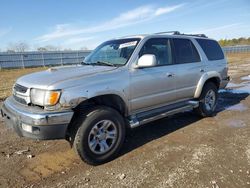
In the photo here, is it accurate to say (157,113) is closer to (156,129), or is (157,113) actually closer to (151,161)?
(156,129)

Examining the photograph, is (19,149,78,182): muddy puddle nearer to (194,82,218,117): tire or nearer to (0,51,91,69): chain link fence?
(194,82,218,117): tire

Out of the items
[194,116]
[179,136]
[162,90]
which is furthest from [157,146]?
[194,116]

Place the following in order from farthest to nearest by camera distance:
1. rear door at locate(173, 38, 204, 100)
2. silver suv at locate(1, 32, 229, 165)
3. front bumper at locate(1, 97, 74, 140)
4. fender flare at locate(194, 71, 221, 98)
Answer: fender flare at locate(194, 71, 221, 98), rear door at locate(173, 38, 204, 100), silver suv at locate(1, 32, 229, 165), front bumper at locate(1, 97, 74, 140)

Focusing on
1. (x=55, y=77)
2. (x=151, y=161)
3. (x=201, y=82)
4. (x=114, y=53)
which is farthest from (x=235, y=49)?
(x=55, y=77)

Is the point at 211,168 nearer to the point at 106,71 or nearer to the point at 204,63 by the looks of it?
the point at 106,71

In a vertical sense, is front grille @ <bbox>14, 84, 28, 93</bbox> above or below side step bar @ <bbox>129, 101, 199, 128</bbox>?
above

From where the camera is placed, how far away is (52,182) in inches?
133

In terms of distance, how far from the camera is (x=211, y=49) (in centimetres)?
631

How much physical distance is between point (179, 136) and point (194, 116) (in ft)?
5.24

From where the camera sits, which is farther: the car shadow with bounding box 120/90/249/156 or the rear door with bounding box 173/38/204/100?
the rear door with bounding box 173/38/204/100

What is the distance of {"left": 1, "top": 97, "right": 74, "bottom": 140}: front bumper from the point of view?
3319 mm

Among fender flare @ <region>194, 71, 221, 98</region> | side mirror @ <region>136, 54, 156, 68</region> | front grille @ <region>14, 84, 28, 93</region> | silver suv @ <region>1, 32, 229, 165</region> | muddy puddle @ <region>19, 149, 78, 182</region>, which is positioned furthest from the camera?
fender flare @ <region>194, 71, 221, 98</region>

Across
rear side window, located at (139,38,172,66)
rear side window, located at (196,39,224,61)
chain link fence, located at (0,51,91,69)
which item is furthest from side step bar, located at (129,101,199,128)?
chain link fence, located at (0,51,91,69)

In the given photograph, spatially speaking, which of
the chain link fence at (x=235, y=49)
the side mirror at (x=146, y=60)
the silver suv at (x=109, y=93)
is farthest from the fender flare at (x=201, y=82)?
the chain link fence at (x=235, y=49)
